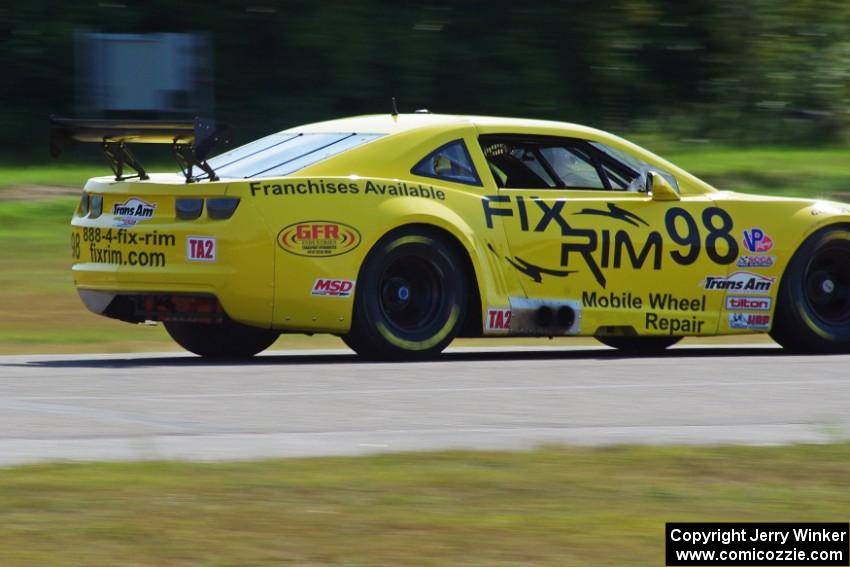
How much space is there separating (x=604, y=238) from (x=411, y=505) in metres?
5.22

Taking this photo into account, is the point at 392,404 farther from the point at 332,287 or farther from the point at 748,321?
the point at 748,321

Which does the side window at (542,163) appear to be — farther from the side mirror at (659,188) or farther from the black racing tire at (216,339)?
the black racing tire at (216,339)

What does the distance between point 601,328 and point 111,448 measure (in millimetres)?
4610

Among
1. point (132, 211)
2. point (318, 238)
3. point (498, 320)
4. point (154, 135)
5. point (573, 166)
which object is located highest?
point (154, 135)

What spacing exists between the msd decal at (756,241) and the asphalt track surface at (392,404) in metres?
0.74

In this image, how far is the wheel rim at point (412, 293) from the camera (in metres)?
10.5

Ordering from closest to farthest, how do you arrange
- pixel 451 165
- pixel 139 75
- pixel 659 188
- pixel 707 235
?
pixel 451 165 → pixel 659 188 → pixel 707 235 → pixel 139 75

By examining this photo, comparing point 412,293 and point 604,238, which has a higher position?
point 604,238

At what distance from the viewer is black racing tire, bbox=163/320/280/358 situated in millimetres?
11250

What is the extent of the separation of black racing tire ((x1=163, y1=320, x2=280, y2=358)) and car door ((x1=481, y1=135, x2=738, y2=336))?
1.80 m

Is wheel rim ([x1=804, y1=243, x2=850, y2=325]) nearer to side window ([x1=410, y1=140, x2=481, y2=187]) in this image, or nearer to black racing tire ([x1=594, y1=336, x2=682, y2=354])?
black racing tire ([x1=594, y1=336, x2=682, y2=354])

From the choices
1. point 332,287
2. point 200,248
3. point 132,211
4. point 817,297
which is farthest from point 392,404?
point 817,297

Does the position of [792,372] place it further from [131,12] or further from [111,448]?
[131,12]

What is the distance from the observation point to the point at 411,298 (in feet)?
34.8
